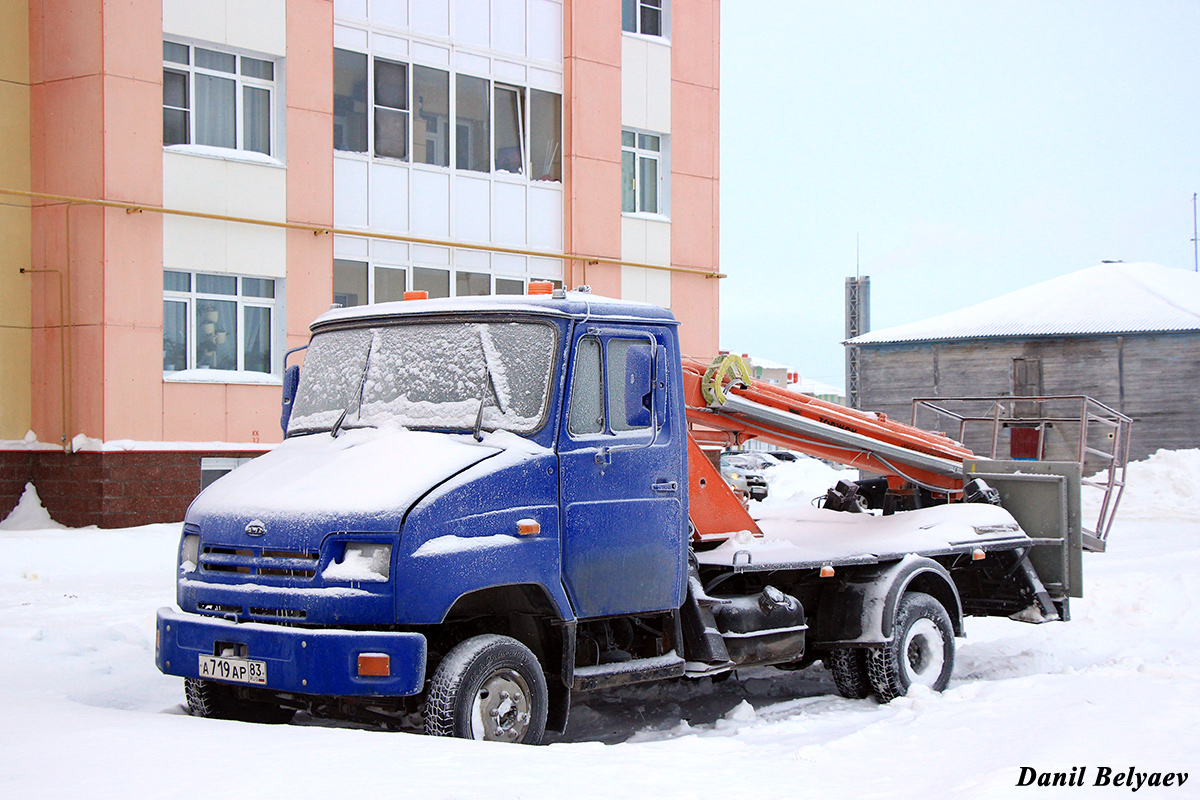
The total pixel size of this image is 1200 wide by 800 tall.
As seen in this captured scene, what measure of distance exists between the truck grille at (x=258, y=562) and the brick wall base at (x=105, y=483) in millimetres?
12711

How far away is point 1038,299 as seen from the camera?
41.5 m

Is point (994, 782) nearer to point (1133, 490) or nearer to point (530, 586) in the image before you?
point (530, 586)

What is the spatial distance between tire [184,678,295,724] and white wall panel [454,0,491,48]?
1713 centimetres

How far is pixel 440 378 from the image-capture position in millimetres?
6883

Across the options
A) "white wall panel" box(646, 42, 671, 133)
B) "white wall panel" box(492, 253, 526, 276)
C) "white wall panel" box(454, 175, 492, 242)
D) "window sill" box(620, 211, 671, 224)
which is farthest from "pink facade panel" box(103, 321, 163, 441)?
"white wall panel" box(646, 42, 671, 133)

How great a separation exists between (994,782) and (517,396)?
9.94 ft

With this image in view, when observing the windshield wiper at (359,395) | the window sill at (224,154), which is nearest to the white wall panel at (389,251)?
the window sill at (224,154)

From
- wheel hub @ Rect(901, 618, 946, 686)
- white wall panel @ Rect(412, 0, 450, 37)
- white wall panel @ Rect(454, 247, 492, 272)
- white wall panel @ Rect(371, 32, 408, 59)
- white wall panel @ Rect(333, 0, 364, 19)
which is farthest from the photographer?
white wall panel @ Rect(454, 247, 492, 272)

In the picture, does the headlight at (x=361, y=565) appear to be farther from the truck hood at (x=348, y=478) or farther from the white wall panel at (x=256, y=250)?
the white wall panel at (x=256, y=250)

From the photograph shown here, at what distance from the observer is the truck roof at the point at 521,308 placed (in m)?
6.95

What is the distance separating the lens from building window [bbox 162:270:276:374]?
19.1 m

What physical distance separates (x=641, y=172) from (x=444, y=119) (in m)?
4.58

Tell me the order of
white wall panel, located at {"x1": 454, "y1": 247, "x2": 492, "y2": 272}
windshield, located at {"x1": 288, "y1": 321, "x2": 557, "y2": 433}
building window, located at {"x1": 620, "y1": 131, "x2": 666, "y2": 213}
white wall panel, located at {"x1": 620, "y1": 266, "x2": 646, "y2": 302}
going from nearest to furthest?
windshield, located at {"x1": 288, "y1": 321, "x2": 557, "y2": 433} → white wall panel, located at {"x1": 454, "y1": 247, "x2": 492, "y2": 272} → white wall panel, located at {"x1": 620, "y1": 266, "x2": 646, "y2": 302} → building window, located at {"x1": 620, "y1": 131, "x2": 666, "y2": 213}

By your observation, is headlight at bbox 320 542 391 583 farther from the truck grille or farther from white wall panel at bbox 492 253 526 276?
white wall panel at bbox 492 253 526 276
